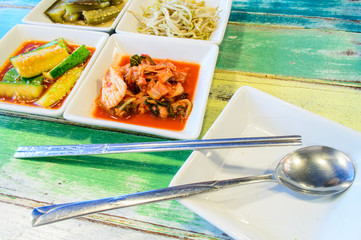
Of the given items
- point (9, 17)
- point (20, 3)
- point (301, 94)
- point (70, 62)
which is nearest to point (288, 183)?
point (301, 94)

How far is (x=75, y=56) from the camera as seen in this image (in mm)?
1812

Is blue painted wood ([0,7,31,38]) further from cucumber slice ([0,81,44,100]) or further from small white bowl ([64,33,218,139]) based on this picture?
small white bowl ([64,33,218,139])

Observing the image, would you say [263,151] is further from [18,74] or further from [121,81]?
[18,74]

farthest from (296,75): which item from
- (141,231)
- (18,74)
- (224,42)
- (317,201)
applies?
(18,74)

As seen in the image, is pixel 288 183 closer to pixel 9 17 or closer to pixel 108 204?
pixel 108 204

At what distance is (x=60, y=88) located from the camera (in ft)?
5.56

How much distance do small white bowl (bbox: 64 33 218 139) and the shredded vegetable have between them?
Answer: 24cm

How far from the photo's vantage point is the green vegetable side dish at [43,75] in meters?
1.67

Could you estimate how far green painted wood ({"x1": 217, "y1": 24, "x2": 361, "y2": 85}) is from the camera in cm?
179

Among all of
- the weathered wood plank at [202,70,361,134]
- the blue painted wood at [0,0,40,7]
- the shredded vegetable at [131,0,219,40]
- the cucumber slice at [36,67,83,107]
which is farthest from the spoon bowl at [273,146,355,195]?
the blue painted wood at [0,0,40,7]

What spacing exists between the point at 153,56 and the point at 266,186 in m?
1.29

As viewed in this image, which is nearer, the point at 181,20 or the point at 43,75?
the point at 43,75

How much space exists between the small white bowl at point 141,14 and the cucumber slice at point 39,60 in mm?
476

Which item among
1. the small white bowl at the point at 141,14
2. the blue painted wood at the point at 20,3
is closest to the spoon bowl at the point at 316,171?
the small white bowl at the point at 141,14
